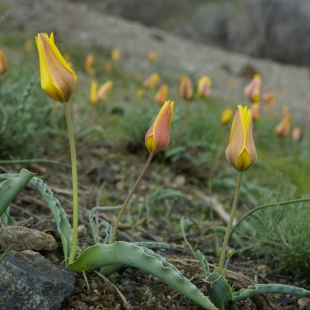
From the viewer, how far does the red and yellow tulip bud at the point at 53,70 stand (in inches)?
52.5

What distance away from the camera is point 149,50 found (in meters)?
10.8

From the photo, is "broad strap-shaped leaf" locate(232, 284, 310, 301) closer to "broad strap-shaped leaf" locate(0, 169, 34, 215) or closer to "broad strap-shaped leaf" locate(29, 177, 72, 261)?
"broad strap-shaped leaf" locate(29, 177, 72, 261)

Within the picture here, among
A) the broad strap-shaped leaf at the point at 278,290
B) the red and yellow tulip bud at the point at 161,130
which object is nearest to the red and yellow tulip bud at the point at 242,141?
the red and yellow tulip bud at the point at 161,130

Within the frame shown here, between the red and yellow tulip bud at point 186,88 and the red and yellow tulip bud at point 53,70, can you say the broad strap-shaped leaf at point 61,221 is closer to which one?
the red and yellow tulip bud at point 53,70

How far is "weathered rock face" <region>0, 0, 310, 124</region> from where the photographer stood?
947 cm

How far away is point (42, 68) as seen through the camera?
1347 mm

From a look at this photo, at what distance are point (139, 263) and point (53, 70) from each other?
48 centimetres

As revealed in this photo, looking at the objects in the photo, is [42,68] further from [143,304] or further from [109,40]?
[109,40]

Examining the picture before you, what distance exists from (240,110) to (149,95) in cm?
448

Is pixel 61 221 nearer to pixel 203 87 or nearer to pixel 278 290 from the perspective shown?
pixel 278 290

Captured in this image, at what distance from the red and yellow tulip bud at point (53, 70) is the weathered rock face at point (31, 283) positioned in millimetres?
402

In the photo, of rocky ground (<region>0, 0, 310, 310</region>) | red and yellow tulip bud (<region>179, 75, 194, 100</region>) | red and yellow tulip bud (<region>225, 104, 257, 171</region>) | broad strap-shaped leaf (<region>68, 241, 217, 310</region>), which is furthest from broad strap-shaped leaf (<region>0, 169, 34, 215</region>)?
red and yellow tulip bud (<region>179, 75, 194, 100</region>)

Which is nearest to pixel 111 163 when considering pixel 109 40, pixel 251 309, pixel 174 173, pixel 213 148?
pixel 174 173

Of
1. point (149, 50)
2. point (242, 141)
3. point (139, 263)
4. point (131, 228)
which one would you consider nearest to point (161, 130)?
point (242, 141)
